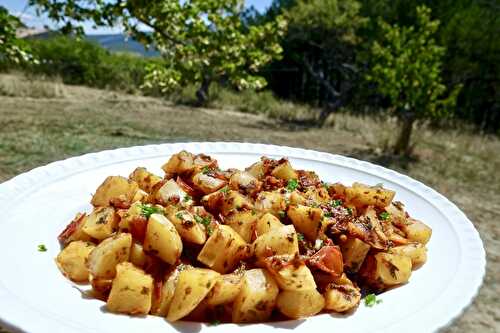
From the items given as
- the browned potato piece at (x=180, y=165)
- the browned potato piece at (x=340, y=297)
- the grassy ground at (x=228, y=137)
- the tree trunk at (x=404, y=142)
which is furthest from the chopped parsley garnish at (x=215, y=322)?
the tree trunk at (x=404, y=142)

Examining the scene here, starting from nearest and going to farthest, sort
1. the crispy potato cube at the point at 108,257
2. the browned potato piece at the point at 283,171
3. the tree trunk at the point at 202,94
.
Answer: the crispy potato cube at the point at 108,257
the browned potato piece at the point at 283,171
the tree trunk at the point at 202,94

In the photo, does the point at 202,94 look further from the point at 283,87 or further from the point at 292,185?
the point at 292,185

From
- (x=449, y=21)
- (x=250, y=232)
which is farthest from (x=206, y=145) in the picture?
(x=449, y=21)

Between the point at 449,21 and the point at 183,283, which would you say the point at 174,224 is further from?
the point at 449,21

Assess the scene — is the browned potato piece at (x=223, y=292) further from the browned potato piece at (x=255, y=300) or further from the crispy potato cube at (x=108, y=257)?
the crispy potato cube at (x=108, y=257)

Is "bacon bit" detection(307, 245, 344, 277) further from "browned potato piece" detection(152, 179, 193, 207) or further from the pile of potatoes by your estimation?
"browned potato piece" detection(152, 179, 193, 207)

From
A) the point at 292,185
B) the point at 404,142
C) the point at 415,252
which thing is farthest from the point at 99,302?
the point at 404,142
